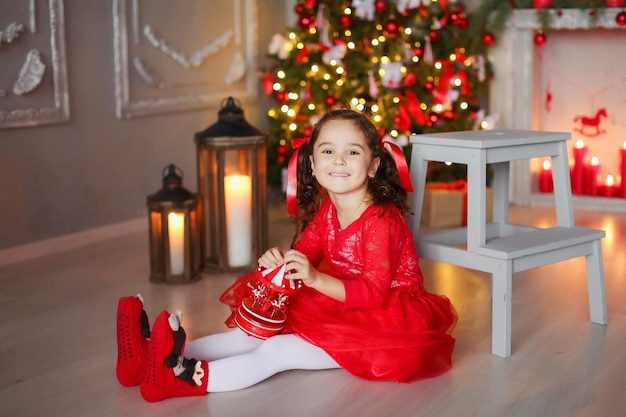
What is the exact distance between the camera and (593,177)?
4.16 metres

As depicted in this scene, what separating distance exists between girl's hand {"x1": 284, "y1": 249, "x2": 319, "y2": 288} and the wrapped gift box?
1934 millimetres

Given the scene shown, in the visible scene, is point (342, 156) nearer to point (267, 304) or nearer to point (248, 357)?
point (267, 304)

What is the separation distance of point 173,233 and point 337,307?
0.94 meters

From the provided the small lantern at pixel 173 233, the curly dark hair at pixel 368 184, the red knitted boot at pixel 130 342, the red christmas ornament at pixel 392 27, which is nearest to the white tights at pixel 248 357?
the red knitted boot at pixel 130 342

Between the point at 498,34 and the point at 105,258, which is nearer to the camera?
the point at 105,258

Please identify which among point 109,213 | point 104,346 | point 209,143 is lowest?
→ point 104,346

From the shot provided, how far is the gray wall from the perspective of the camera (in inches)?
126

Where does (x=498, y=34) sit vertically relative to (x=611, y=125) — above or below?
above

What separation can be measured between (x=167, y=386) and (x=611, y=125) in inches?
121

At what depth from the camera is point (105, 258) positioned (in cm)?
323

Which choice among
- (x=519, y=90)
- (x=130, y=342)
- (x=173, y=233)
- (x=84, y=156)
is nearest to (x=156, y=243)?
(x=173, y=233)

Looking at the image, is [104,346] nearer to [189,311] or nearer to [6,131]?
[189,311]

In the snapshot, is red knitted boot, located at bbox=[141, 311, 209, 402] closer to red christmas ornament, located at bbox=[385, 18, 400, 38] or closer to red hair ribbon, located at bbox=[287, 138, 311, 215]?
red hair ribbon, located at bbox=[287, 138, 311, 215]

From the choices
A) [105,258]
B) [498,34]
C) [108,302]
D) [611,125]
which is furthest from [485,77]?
[108,302]
